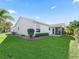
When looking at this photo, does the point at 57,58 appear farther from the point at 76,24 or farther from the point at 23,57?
the point at 76,24

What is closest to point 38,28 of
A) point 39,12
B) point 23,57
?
point 39,12

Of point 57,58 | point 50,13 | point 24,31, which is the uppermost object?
point 50,13

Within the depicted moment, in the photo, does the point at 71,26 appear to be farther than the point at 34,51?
Yes

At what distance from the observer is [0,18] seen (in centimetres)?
2781

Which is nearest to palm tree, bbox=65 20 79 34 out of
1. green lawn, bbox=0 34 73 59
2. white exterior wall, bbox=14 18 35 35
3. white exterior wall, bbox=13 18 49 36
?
white exterior wall, bbox=13 18 49 36

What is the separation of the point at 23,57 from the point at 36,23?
22321mm

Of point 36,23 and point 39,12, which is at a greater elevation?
point 39,12

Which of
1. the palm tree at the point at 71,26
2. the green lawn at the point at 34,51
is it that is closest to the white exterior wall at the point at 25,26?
the palm tree at the point at 71,26

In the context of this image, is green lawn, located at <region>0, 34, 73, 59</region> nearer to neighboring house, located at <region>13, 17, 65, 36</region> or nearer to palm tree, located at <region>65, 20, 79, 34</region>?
neighboring house, located at <region>13, 17, 65, 36</region>

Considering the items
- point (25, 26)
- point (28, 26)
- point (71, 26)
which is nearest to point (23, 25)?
point (25, 26)

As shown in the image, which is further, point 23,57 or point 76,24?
point 76,24

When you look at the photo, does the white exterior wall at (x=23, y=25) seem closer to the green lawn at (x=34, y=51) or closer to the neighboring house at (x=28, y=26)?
the neighboring house at (x=28, y=26)

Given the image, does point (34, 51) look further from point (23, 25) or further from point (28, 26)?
point (23, 25)

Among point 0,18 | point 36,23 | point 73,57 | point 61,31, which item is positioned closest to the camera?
point 73,57
